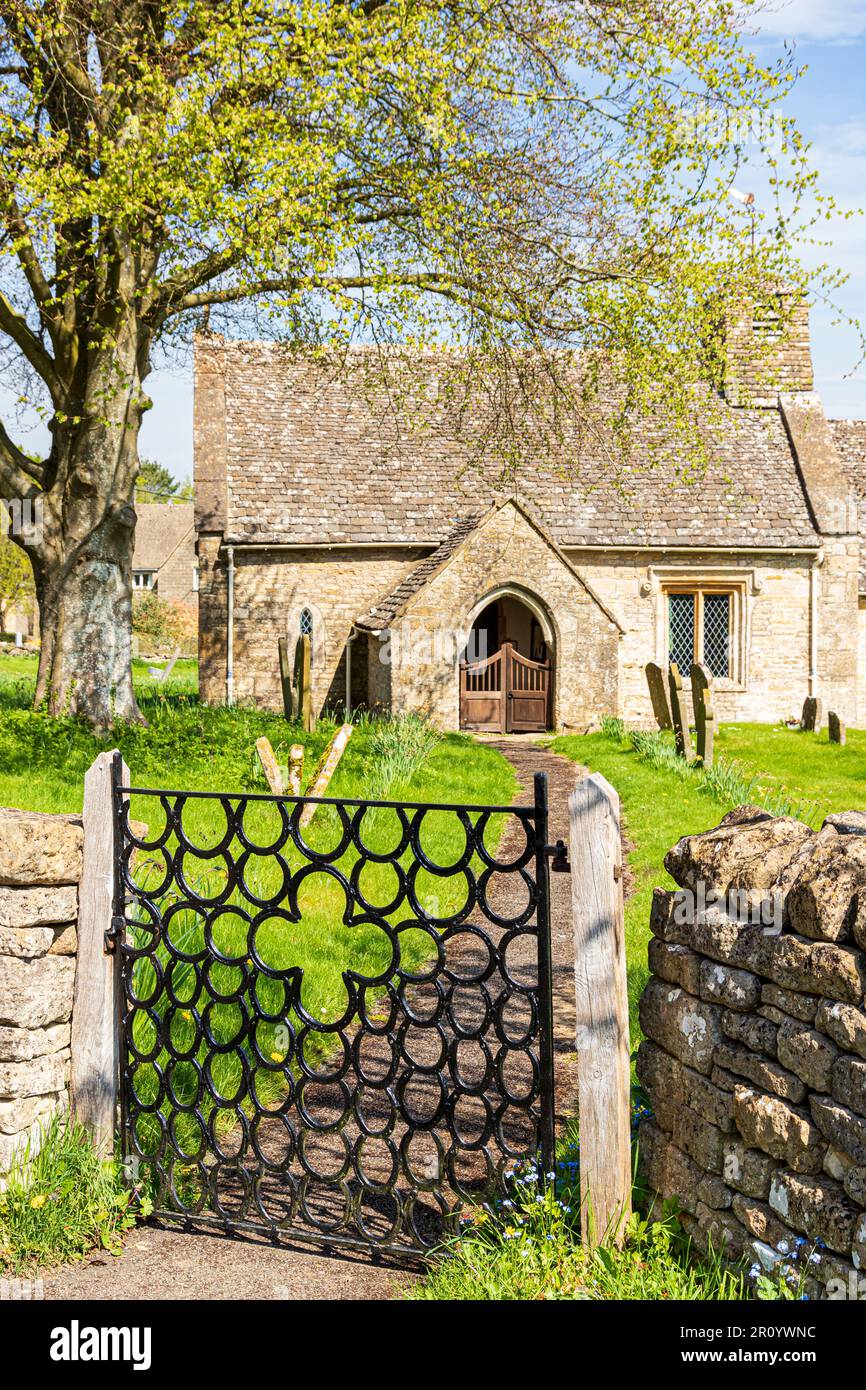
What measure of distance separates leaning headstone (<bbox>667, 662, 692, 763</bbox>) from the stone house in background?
47143 mm

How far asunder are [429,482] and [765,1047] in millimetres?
21098

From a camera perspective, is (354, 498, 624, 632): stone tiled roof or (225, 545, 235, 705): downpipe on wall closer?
(354, 498, 624, 632): stone tiled roof

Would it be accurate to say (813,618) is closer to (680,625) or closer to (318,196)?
(680,625)

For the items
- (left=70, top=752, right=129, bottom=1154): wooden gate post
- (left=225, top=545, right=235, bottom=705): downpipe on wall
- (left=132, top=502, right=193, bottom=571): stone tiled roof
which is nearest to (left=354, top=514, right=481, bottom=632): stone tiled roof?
(left=225, top=545, right=235, bottom=705): downpipe on wall

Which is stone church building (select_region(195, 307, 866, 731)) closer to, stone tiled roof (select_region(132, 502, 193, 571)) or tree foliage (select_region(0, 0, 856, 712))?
tree foliage (select_region(0, 0, 856, 712))

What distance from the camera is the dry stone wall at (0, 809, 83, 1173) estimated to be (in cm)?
445

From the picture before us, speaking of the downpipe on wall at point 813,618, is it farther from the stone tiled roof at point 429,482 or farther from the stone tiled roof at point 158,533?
the stone tiled roof at point 158,533

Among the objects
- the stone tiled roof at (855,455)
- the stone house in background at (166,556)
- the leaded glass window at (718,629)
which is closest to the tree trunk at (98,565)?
the leaded glass window at (718,629)

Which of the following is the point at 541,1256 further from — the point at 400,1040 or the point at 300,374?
the point at 300,374

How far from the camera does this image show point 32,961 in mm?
4559

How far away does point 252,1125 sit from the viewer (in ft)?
15.0

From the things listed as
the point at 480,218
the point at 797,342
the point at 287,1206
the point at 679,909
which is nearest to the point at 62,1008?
the point at 287,1206

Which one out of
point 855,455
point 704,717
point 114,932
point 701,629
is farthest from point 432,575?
point 114,932

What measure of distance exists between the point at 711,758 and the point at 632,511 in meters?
10.3
